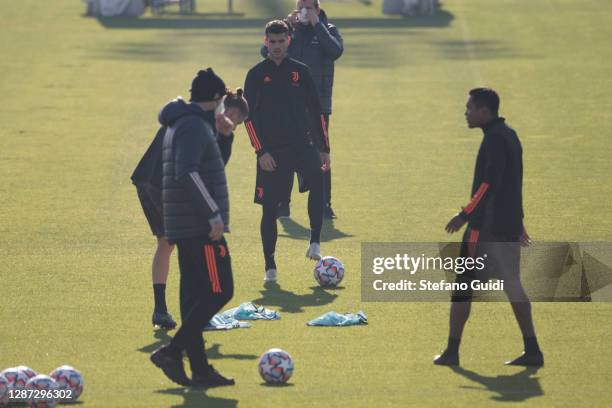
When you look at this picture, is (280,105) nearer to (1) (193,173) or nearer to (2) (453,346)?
(2) (453,346)

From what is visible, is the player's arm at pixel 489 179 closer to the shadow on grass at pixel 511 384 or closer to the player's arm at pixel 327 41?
the shadow on grass at pixel 511 384

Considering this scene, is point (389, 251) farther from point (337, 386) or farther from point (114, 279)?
point (337, 386)

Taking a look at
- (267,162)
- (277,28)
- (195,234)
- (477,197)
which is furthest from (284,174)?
(195,234)

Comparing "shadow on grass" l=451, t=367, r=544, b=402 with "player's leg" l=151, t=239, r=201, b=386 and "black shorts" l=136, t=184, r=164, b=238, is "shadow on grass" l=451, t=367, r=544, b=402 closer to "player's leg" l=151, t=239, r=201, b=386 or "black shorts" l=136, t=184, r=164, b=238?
"player's leg" l=151, t=239, r=201, b=386

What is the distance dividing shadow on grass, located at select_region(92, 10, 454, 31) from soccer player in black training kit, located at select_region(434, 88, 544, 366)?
90.9 ft

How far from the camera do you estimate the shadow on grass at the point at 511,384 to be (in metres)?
10.5

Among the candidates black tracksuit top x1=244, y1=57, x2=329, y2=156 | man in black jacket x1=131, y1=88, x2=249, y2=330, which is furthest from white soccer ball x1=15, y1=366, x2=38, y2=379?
black tracksuit top x1=244, y1=57, x2=329, y2=156

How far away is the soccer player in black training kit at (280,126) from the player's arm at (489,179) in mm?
4056

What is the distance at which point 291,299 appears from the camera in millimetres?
13875

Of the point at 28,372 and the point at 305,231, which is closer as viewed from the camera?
the point at 28,372

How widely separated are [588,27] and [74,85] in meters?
14.8

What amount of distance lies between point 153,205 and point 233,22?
2835 cm

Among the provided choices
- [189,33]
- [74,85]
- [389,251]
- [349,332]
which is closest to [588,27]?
[189,33]

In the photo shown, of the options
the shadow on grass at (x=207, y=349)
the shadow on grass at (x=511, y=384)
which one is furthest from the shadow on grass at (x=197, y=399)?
the shadow on grass at (x=511, y=384)
